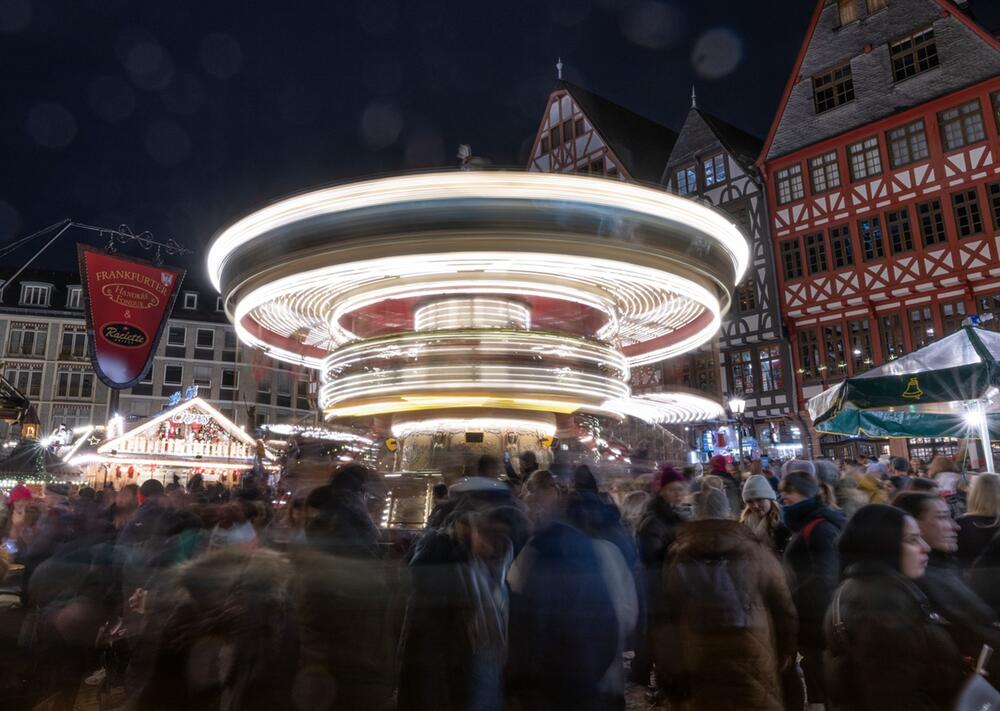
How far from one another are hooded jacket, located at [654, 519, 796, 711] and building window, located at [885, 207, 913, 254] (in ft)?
75.9

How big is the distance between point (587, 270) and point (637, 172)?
2449cm

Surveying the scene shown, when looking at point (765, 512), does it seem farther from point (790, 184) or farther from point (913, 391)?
point (790, 184)

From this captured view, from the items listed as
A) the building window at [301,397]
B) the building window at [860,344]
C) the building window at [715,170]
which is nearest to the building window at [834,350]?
the building window at [860,344]

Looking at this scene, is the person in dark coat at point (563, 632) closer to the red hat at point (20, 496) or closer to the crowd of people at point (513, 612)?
the crowd of people at point (513, 612)

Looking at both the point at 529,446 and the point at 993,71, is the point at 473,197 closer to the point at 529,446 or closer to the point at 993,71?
the point at 529,446

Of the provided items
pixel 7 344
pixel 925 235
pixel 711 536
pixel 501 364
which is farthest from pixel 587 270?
pixel 7 344

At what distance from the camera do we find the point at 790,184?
26031 mm

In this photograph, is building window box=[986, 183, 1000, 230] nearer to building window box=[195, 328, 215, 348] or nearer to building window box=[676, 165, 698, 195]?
building window box=[676, 165, 698, 195]

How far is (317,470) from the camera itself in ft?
32.4

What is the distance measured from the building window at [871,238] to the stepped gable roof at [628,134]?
9773mm

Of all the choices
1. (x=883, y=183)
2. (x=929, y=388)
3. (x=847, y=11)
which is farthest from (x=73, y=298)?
(x=929, y=388)

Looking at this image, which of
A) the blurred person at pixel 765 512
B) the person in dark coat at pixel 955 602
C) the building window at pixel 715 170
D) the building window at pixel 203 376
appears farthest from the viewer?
the building window at pixel 203 376

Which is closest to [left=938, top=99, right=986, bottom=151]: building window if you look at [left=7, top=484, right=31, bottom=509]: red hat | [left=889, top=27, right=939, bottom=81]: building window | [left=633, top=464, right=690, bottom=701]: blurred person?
[left=889, top=27, right=939, bottom=81]: building window

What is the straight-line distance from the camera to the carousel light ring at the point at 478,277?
8.19 metres
